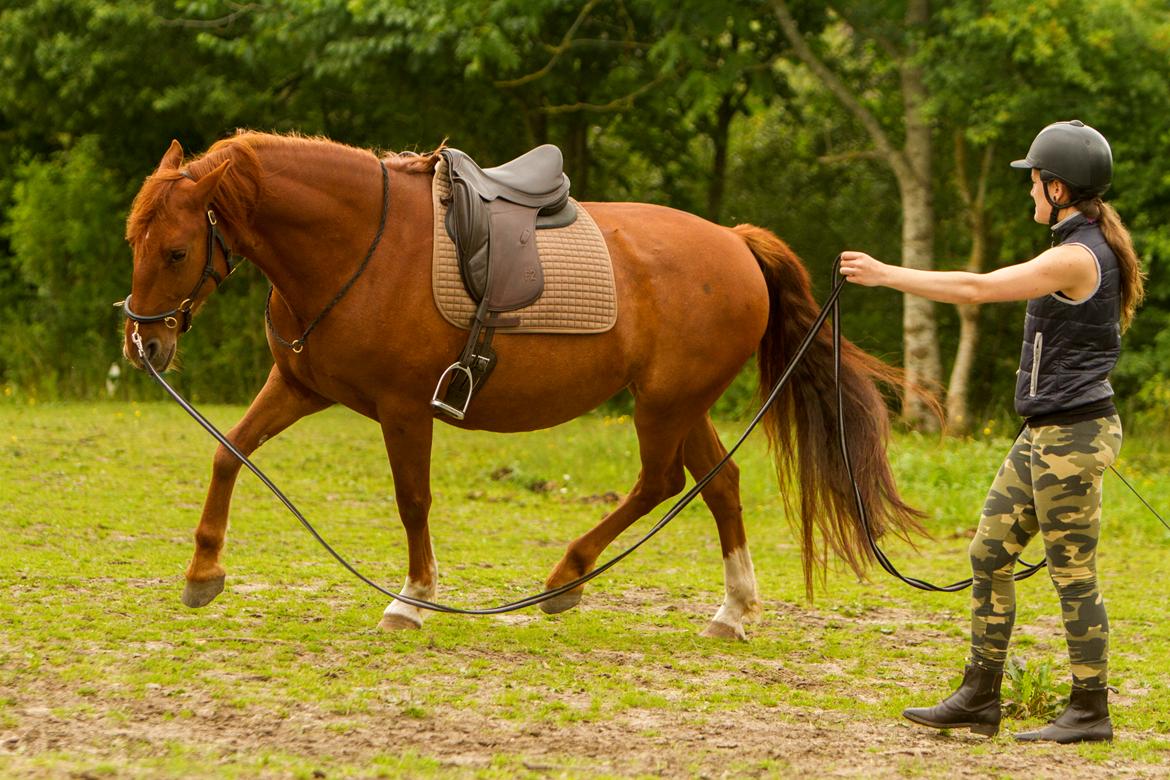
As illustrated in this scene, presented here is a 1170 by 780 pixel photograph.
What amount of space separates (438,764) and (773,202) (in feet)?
49.8

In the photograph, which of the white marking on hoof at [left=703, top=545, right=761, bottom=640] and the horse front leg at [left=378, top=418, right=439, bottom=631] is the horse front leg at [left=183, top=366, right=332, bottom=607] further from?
the white marking on hoof at [left=703, top=545, right=761, bottom=640]

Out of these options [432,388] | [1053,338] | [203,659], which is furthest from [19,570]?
[1053,338]

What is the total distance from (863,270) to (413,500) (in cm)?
216

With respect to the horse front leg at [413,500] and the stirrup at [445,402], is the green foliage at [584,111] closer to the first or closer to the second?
the stirrup at [445,402]

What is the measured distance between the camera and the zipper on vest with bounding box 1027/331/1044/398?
13.5ft

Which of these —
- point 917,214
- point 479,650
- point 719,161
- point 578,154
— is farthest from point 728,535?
point 719,161

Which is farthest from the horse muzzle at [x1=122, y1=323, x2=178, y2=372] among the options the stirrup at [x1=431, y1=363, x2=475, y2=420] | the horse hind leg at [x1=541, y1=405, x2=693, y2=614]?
the horse hind leg at [x1=541, y1=405, x2=693, y2=614]

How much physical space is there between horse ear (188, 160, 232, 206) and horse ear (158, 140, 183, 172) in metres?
0.18

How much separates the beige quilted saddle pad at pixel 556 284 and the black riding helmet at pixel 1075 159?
1.90m

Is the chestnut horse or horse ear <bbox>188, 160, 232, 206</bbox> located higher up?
horse ear <bbox>188, 160, 232, 206</bbox>

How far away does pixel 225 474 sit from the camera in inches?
211

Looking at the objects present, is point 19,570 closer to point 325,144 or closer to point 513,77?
point 325,144

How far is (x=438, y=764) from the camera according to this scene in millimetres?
3625

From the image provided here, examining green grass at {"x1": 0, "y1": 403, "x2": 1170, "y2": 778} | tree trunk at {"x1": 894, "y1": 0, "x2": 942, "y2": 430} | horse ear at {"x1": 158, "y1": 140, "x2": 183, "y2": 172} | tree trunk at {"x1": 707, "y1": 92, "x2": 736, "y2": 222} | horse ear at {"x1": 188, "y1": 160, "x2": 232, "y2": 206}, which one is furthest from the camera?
tree trunk at {"x1": 707, "y1": 92, "x2": 736, "y2": 222}
